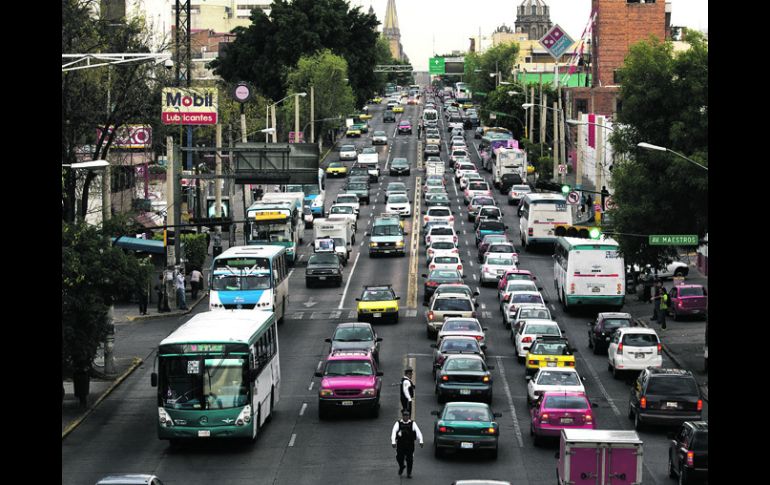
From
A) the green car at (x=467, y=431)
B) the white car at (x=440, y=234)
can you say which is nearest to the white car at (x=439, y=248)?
the white car at (x=440, y=234)

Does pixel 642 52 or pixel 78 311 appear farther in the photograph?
pixel 642 52

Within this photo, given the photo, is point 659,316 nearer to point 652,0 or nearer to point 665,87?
point 665,87

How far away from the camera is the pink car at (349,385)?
36812 millimetres

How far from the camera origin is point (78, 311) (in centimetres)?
3769

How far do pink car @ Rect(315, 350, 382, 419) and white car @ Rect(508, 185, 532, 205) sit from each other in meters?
61.6

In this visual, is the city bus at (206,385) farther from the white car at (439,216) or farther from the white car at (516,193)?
the white car at (516,193)

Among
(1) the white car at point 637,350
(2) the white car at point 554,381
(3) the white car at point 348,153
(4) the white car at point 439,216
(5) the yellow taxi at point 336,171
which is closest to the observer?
(2) the white car at point 554,381

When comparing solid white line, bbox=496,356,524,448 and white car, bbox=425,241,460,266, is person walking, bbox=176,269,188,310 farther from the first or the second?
solid white line, bbox=496,356,524,448

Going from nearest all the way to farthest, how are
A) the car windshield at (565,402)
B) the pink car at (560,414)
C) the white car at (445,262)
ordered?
the pink car at (560,414), the car windshield at (565,402), the white car at (445,262)

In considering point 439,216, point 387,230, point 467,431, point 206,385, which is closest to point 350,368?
point 206,385

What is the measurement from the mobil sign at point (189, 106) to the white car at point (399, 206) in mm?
19995

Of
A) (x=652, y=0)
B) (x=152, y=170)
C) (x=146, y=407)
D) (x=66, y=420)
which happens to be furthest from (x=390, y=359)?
(x=652, y=0)

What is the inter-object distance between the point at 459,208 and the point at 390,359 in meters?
52.3

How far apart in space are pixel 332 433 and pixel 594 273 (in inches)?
920
